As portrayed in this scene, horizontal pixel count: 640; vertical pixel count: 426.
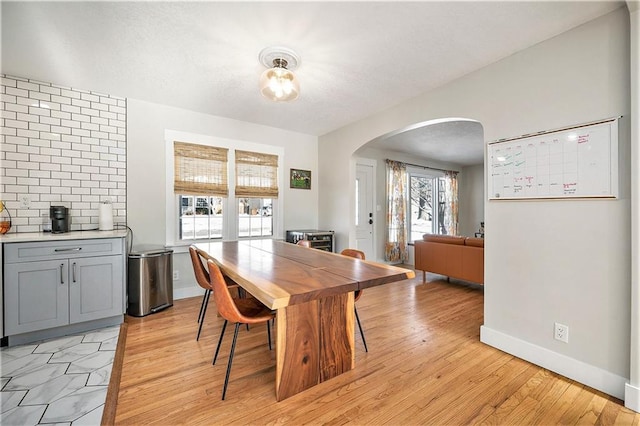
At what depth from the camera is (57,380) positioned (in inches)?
75.3

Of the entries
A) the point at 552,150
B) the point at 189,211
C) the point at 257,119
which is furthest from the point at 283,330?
the point at 257,119

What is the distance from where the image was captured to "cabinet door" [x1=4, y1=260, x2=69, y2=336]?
2.33 meters

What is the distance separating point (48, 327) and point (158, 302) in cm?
93

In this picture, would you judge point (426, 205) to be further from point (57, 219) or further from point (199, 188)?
point (57, 219)

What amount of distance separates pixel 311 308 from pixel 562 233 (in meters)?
1.93

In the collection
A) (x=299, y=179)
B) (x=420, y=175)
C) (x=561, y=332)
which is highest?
(x=420, y=175)

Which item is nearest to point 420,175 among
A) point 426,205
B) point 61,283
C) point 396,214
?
point 426,205

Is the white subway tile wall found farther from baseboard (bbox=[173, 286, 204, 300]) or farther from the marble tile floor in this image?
the marble tile floor

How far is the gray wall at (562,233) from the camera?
180 centimetres

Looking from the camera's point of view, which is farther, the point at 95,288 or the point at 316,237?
the point at 316,237

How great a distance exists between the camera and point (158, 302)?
3227mm

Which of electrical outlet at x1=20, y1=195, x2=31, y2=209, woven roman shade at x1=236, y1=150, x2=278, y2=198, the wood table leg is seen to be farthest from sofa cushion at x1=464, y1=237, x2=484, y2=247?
electrical outlet at x1=20, y1=195, x2=31, y2=209

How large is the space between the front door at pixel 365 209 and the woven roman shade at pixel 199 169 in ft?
8.70

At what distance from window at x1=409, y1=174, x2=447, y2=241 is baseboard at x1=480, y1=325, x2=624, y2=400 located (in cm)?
433
